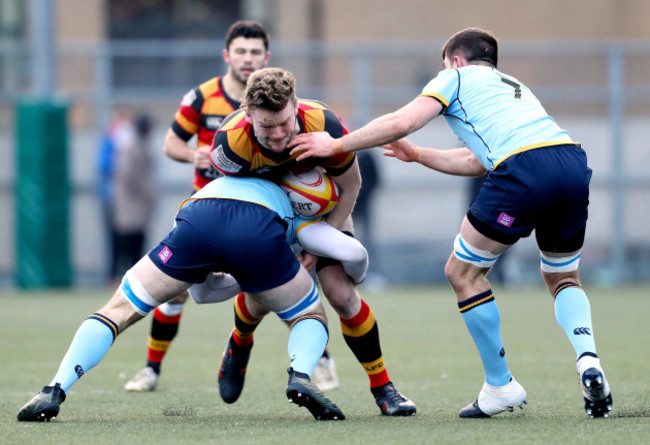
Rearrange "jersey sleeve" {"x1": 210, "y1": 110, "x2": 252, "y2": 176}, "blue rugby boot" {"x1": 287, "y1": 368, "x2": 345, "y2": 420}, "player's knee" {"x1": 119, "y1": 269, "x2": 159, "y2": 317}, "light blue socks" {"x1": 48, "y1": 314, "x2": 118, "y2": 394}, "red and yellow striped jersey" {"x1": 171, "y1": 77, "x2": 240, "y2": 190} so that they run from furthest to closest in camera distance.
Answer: "red and yellow striped jersey" {"x1": 171, "y1": 77, "x2": 240, "y2": 190} → "jersey sleeve" {"x1": 210, "y1": 110, "x2": 252, "y2": 176} → "player's knee" {"x1": 119, "y1": 269, "x2": 159, "y2": 317} → "light blue socks" {"x1": 48, "y1": 314, "x2": 118, "y2": 394} → "blue rugby boot" {"x1": 287, "y1": 368, "x2": 345, "y2": 420}

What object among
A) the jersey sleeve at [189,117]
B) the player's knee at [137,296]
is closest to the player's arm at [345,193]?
the player's knee at [137,296]

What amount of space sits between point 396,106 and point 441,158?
10.8m

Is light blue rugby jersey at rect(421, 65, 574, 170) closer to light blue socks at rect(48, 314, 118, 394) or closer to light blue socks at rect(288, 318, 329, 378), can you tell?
light blue socks at rect(288, 318, 329, 378)

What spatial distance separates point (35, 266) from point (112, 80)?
9.83 feet

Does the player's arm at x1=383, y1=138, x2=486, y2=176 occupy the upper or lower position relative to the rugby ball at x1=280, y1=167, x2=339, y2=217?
upper

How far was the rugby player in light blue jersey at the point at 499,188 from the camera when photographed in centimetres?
525

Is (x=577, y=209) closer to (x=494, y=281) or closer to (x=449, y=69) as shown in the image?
(x=449, y=69)

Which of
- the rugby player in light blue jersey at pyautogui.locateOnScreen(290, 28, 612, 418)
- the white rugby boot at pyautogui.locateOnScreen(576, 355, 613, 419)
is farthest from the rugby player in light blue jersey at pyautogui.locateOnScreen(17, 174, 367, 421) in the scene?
the white rugby boot at pyautogui.locateOnScreen(576, 355, 613, 419)

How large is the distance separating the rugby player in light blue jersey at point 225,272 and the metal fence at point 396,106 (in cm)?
1095

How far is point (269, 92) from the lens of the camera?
510cm

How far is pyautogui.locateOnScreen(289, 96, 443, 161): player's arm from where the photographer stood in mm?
5254

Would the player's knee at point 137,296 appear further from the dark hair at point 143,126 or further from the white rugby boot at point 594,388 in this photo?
the dark hair at point 143,126

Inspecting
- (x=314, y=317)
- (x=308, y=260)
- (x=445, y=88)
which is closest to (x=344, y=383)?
(x=308, y=260)

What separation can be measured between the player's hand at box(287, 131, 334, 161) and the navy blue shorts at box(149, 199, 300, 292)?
0.32 meters
